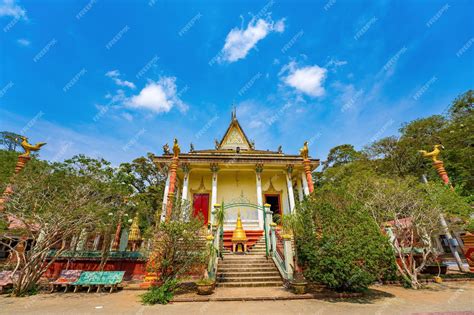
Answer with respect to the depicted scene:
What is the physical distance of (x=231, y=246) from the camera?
1019cm

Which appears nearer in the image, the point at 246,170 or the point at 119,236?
the point at 119,236

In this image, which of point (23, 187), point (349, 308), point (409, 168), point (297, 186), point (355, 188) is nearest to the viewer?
point (349, 308)

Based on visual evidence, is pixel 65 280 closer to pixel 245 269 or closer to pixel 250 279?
pixel 245 269

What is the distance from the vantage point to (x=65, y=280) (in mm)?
6992

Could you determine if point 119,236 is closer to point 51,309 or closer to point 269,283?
point 51,309

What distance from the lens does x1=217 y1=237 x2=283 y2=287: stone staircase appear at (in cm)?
685

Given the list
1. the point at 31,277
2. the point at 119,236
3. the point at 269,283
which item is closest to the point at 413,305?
the point at 269,283

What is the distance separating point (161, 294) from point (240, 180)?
9.50m

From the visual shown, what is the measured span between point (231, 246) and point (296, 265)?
4.30 metres

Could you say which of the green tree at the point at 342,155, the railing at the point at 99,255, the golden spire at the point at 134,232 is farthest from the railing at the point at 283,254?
the green tree at the point at 342,155

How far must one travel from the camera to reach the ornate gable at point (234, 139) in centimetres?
1798

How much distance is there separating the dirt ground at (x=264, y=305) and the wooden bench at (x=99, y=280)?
0.54 m

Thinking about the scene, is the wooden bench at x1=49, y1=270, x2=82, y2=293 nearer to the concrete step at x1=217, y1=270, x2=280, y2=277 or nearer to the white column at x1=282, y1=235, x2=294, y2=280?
the concrete step at x1=217, y1=270, x2=280, y2=277

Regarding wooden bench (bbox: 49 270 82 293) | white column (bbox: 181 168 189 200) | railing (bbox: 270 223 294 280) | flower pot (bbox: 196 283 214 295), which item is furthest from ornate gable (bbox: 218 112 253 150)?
flower pot (bbox: 196 283 214 295)
